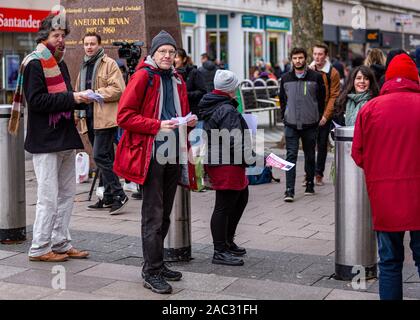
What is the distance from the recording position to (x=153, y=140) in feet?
18.1

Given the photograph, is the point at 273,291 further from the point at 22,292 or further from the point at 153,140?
the point at 22,292

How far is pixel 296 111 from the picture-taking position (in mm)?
9641

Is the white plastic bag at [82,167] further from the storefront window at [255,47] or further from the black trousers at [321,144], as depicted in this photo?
the storefront window at [255,47]

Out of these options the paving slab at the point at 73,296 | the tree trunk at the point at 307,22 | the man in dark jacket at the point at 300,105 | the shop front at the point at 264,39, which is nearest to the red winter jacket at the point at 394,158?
the paving slab at the point at 73,296

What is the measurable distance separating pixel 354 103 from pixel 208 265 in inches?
108

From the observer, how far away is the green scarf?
8.00 m

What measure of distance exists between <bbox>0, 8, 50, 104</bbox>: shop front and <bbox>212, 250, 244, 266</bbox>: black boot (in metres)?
14.7

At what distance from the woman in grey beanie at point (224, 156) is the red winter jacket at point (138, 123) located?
2.92ft

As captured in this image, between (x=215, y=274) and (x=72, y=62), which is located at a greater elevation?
(x=72, y=62)

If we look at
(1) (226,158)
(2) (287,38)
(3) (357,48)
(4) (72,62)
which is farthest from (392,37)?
(1) (226,158)

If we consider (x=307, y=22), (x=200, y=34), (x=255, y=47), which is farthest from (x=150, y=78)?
(x=255, y=47)

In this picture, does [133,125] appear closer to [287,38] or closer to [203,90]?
[203,90]

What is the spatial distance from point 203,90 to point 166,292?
5.43 meters

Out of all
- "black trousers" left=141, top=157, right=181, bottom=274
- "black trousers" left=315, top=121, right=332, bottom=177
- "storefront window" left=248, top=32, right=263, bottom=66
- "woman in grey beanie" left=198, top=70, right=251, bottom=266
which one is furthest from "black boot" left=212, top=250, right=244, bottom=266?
"storefront window" left=248, top=32, right=263, bottom=66
